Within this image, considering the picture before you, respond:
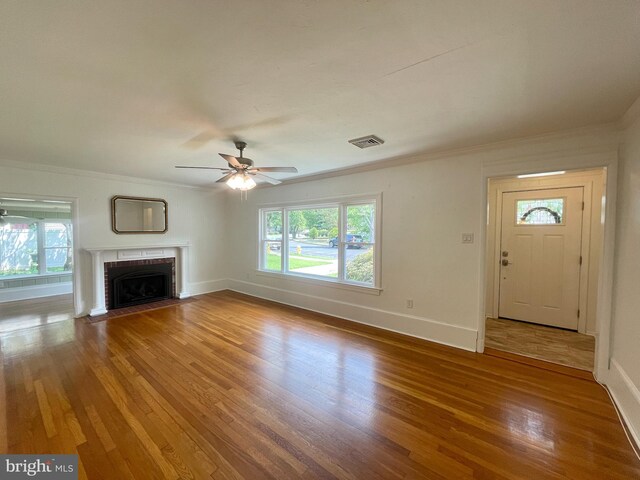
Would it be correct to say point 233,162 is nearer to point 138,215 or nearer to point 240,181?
point 240,181

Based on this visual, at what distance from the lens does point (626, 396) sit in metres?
2.01

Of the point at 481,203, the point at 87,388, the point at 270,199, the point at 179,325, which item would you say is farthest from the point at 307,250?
the point at 87,388

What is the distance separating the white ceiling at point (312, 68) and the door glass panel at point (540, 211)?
6.12ft

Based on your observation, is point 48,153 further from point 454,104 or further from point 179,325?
point 454,104

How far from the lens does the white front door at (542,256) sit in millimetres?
3703

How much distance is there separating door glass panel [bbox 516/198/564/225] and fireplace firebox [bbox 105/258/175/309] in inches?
258

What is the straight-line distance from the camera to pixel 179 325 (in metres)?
3.92

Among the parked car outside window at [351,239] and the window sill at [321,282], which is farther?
the parked car outside window at [351,239]

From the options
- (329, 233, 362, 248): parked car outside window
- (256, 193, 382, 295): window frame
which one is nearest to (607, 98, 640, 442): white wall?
(256, 193, 382, 295): window frame

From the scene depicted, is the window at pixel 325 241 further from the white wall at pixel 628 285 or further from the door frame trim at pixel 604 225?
the white wall at pixel 628 285

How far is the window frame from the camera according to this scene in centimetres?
394

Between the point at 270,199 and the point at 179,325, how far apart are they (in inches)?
111

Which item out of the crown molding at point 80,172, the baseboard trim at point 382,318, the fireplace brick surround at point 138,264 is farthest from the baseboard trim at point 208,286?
the crown molding at point 80,172

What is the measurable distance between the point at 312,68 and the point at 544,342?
4172 millimetres
